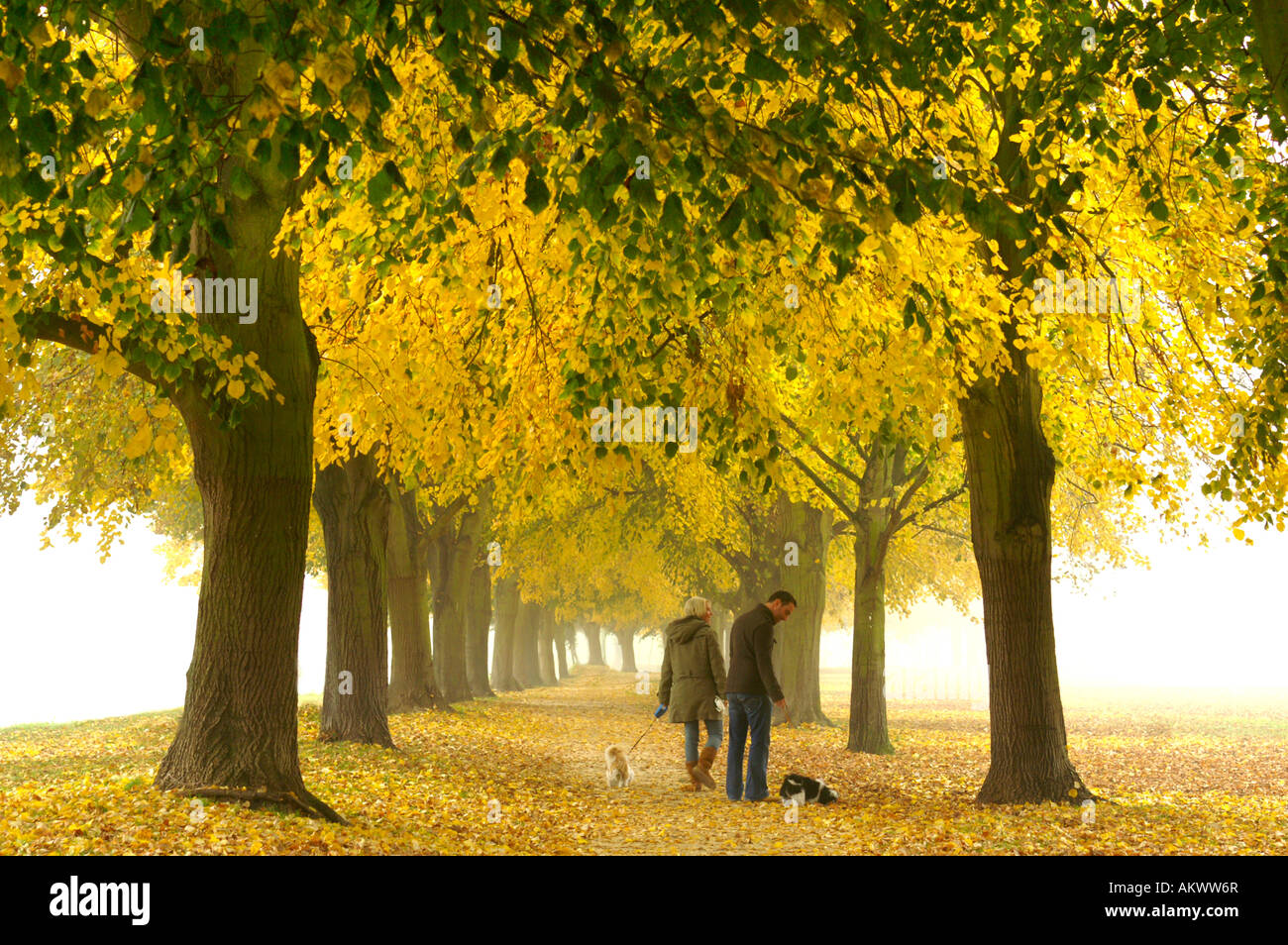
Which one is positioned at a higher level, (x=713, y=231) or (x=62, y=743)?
(x=713, y=231)

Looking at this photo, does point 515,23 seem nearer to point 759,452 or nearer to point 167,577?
point 759,452

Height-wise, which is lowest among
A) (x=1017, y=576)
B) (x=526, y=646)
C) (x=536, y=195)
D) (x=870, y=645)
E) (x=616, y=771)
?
(x=526, y=646)

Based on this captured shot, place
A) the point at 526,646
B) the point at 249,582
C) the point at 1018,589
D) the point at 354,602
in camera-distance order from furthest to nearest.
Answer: the point at 526,646 → the point at 354,602 → the point at 1018,589 → the point at 249,582

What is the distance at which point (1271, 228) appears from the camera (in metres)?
8.45

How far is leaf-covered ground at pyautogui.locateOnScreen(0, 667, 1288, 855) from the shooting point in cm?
729

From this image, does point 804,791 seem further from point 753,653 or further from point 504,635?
point 504,635

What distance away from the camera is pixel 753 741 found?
10.7 metres

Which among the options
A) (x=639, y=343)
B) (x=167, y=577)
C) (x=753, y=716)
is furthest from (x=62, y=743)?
(x=167, y=577)

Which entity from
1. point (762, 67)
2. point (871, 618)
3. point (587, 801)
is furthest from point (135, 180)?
point (871, 618)

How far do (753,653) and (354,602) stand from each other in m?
6.80

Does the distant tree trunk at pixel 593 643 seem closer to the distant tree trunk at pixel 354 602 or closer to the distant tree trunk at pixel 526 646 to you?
the distant tree trunk at pixel 526 646

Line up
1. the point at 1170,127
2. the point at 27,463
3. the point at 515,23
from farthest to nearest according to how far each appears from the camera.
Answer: the point at 27,463
the point at 1170,127
the point at 515,23

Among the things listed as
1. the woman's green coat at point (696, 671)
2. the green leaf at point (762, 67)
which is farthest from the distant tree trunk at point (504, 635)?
the green leaf at point (762, 67)
